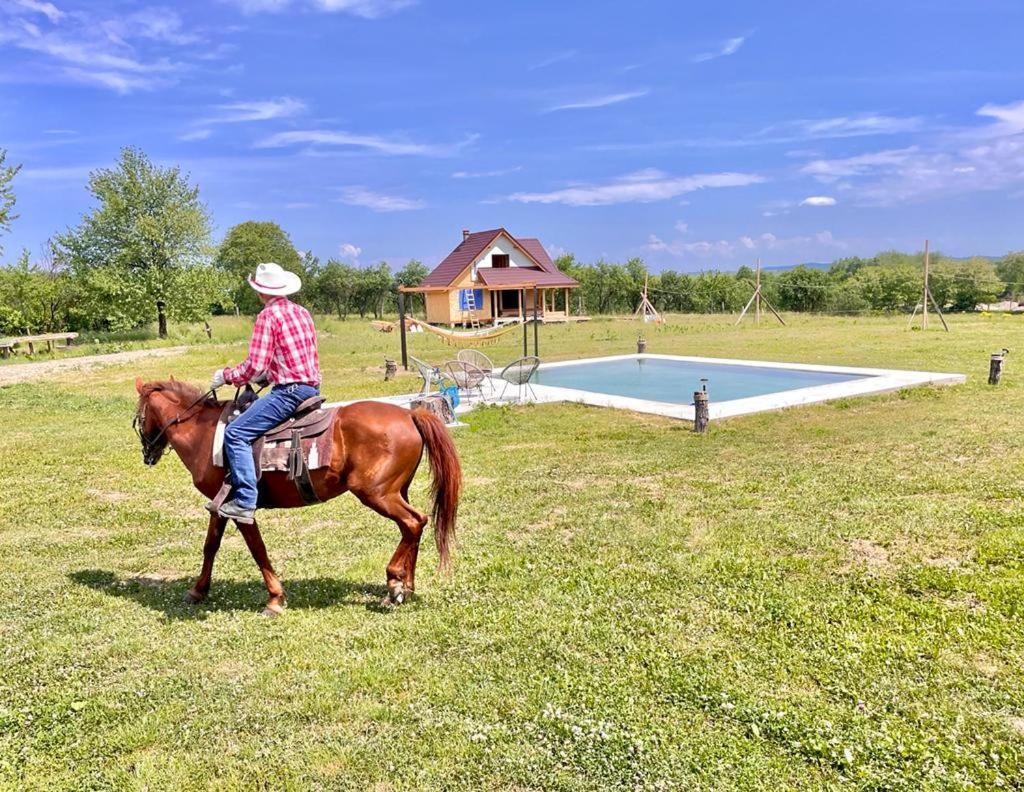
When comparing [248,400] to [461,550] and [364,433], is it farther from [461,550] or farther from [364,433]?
[461,550]

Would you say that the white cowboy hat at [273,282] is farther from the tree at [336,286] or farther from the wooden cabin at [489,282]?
the tree at [336,286]

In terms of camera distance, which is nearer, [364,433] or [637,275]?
[364,433]

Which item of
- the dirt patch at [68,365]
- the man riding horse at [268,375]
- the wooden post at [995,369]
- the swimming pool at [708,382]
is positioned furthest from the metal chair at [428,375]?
the dirt patch at [68,365]

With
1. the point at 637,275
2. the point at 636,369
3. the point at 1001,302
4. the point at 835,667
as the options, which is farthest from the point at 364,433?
the point at 1001,302

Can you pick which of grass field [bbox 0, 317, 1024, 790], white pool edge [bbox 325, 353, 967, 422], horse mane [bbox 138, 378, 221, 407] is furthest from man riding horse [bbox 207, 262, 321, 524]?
white pool edge [bbox 325, 353, 967, 422]

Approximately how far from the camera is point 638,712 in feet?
9.59

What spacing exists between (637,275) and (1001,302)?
19.7 m

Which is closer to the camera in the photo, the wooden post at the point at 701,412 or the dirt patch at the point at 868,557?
the dirt patch at the point at 868,557

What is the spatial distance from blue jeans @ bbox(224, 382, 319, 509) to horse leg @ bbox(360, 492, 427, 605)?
26.7 inches

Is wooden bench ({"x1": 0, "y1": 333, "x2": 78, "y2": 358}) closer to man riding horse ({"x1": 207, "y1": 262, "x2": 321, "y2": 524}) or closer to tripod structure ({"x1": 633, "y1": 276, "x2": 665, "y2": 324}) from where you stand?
man riding horse ({"x1": 207, "y1": 262, "x2": 321, "y2": 524})

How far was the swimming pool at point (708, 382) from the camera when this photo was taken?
10414mm

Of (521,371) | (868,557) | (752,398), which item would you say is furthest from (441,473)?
(752,398)

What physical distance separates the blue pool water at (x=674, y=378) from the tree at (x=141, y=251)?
61.8 ft

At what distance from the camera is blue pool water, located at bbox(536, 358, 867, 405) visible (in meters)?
12.6
